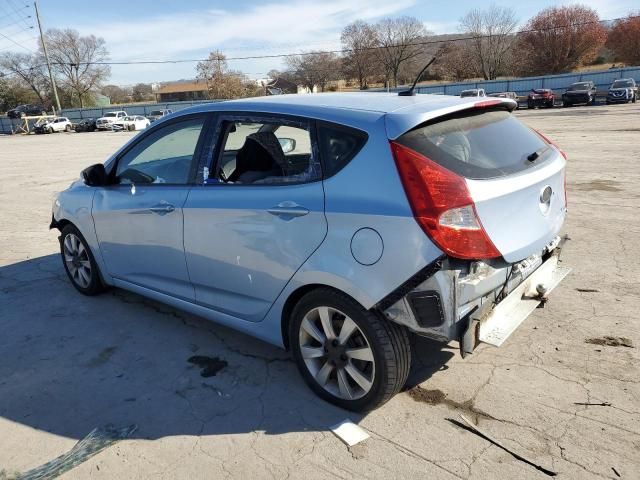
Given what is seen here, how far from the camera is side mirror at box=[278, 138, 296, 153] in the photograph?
3127 mm

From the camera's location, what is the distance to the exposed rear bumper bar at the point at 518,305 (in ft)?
8.82

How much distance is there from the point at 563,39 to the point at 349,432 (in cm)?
7361

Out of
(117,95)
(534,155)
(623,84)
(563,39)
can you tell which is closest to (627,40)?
A: (563,39)

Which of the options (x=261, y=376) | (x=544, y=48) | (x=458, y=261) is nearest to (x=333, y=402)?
(x=261, y=376)

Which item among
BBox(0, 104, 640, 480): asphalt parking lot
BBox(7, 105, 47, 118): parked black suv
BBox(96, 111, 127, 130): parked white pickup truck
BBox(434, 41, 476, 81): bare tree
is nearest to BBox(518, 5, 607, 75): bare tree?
BBox(434, 41, 476, 81): bare tree

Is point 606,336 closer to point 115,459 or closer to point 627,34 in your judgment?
point 115,459

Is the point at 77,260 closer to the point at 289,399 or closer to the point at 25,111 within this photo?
the point at 289,399

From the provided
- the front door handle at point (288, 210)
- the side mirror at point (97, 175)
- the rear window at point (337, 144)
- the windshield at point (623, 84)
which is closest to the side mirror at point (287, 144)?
the rear window at point (337, 144)

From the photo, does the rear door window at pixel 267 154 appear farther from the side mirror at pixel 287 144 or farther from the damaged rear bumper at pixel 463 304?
the damaged rear bumper at pixel 463 304

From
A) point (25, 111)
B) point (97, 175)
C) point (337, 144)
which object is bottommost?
point (97, 175)

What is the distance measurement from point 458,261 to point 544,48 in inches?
2889

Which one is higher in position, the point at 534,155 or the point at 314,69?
the point at 314,69

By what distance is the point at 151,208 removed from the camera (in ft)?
Result: 12.2

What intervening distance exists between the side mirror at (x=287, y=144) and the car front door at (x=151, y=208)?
0.66 m
